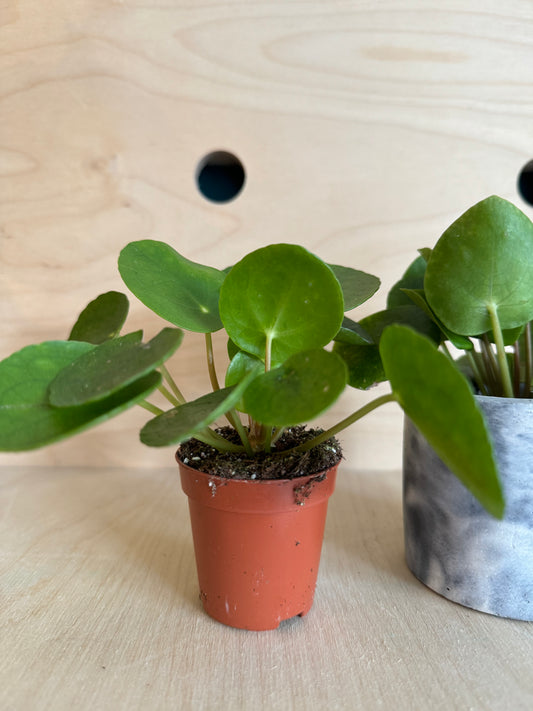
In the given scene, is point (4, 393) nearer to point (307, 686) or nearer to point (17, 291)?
point (307, 686)

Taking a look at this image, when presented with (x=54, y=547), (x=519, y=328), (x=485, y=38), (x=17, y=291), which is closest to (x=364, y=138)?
(x=485, y=38)

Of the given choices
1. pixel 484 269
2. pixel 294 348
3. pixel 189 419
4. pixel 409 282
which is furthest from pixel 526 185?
pixel 189 419

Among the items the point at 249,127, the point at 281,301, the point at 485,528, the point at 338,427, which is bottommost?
the point at 485,528

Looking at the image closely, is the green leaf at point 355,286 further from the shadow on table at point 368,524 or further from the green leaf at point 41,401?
the shadow on table at point 368,524

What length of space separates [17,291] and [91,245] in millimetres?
133

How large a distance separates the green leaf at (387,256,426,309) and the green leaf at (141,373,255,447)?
0.93ft

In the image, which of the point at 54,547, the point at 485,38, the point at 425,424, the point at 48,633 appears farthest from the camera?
the point at 485,38

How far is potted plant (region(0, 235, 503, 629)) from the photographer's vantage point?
34cm

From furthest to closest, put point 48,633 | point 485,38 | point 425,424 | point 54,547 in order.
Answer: point 485,38 → point 54,547 → point 48,633 → point 425,424

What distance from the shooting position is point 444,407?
321 mm

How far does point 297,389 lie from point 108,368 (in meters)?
0.13

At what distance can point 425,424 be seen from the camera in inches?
13.6

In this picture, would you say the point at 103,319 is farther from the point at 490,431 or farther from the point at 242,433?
the point at 490,431

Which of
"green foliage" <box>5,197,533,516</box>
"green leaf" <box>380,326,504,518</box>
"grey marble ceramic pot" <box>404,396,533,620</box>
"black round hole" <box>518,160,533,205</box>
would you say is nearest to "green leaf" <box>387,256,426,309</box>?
"green foliage" <box>5,197,533,516</box>
